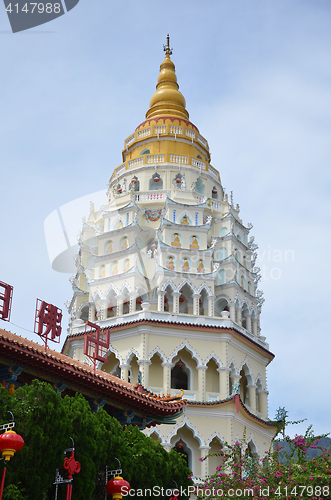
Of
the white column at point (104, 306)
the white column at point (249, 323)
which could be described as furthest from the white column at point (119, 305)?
the white column at point (249, 323)

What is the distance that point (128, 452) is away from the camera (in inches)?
723

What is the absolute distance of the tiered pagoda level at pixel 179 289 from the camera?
32.2 metres

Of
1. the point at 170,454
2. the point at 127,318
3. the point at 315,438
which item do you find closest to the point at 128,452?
the point at 170,454

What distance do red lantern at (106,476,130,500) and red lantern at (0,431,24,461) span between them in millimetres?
4074

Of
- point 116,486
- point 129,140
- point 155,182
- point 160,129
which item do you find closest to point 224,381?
point 155,182

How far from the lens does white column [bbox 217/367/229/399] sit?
106ft

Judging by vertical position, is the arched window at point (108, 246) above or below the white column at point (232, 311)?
above

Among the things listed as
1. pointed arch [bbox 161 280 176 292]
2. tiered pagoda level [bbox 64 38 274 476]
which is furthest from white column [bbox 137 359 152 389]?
pointed arch [bbox 161 280 176 292]

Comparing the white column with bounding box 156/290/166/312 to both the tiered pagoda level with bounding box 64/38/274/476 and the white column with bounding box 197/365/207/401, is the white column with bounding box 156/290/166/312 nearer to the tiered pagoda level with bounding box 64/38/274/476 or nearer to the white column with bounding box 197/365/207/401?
the tiered pagoda level with bounding box 64/38/274/476

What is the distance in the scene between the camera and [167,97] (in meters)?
46.0

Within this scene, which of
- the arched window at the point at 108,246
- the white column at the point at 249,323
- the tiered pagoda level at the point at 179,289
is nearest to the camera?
the tiered pagoda level at the point at 179,289

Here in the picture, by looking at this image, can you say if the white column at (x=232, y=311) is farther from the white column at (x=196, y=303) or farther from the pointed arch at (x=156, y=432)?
the pointed arch at (x=156, y=432)

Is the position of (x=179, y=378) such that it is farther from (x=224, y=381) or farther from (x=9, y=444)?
(x=9, y=444)

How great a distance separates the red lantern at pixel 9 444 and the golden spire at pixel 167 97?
32.7 m
